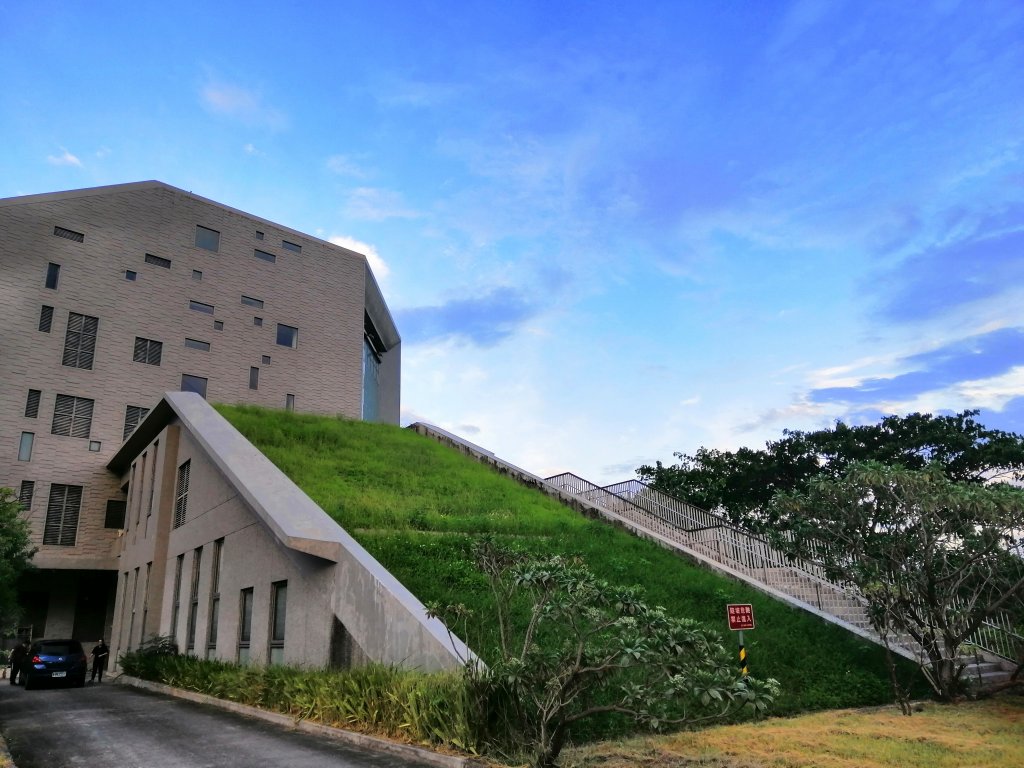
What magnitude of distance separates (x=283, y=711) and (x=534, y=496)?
48.7 ft

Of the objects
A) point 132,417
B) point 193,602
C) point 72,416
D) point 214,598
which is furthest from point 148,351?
point 214,598

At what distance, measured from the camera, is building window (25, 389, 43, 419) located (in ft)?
105

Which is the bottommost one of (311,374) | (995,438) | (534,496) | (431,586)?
(431,586)

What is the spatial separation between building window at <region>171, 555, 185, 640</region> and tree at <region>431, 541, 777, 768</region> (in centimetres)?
1432

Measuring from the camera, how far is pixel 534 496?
2478 centimetres

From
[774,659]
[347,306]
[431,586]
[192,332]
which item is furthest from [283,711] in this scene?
[347,306]

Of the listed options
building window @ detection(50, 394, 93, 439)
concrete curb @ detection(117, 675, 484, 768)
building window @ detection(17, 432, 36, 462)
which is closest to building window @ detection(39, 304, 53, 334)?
building window @ detection(50, 394, 93, 439)

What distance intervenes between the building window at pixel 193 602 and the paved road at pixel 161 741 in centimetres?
414

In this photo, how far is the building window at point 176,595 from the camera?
19.5m

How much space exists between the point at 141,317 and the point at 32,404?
656 cm

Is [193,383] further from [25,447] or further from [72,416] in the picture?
[25,447]

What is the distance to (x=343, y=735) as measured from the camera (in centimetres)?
884

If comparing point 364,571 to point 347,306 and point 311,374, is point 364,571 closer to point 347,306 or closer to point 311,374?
point 311,374

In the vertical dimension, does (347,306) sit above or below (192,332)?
above
